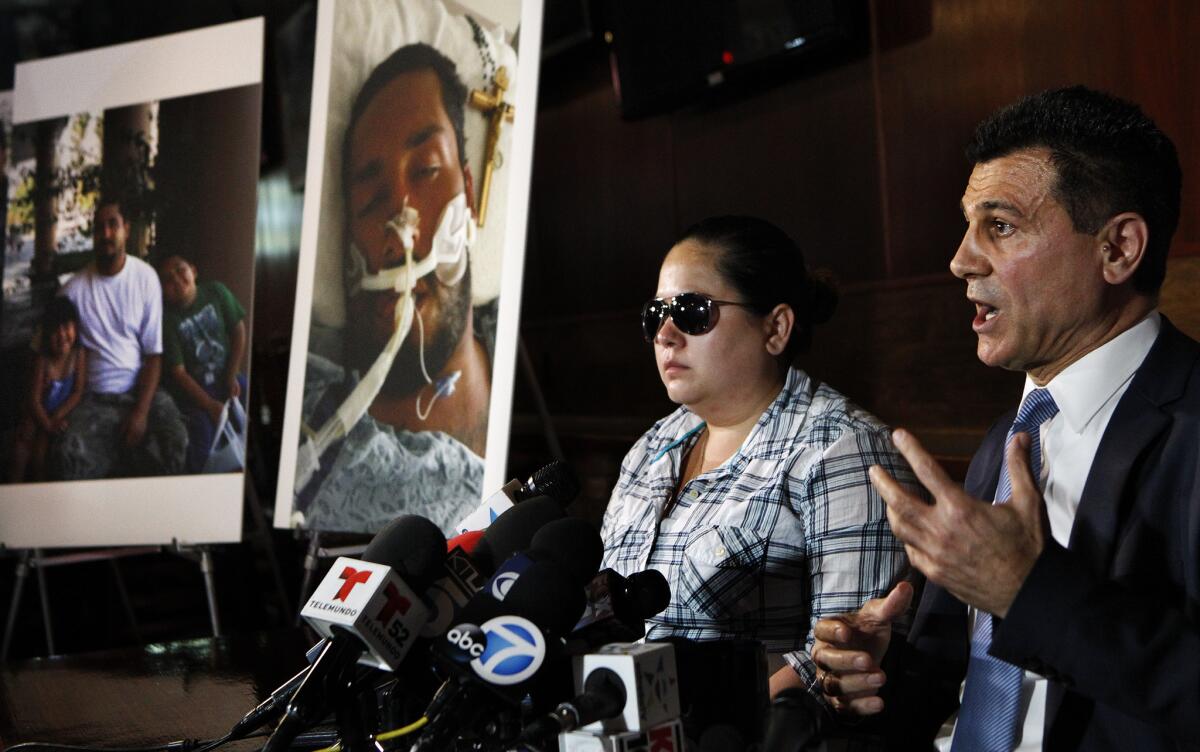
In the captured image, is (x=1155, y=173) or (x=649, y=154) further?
(x=649, y=154)

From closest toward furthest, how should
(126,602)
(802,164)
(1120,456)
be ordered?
(1120,456)
(802,164)
(126,602)

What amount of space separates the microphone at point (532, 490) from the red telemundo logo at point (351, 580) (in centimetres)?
40

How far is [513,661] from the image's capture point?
100 centimetres

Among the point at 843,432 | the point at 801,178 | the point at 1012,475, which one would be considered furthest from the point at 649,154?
the point at 1012,475

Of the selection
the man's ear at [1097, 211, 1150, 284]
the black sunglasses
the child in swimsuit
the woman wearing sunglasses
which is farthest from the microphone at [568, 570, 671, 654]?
the child in swimsuit

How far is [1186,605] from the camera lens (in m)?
1.14

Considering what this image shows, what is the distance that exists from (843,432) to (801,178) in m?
2.07

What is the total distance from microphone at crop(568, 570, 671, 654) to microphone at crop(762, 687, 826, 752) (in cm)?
20

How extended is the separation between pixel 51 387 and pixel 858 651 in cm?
306

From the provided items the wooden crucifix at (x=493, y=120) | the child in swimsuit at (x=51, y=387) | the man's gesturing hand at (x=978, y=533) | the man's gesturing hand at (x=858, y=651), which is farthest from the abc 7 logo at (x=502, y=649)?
the child in swimsuit at (x=51, y=387)

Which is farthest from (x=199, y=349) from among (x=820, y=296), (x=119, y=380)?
(x=820, y=296)

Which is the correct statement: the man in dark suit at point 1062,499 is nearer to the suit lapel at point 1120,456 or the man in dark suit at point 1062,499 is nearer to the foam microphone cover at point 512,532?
the suit lapel at point 1120,456

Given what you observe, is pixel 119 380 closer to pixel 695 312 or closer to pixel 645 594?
pixel 695 312

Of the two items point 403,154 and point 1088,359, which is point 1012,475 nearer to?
point 1088,359
